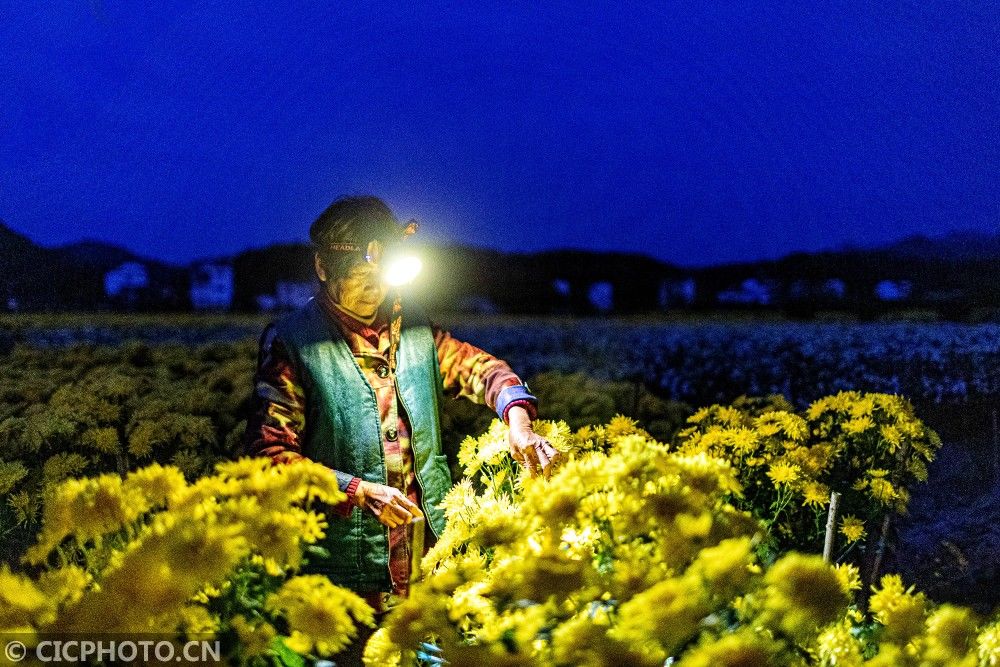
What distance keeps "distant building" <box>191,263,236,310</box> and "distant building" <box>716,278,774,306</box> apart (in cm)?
311

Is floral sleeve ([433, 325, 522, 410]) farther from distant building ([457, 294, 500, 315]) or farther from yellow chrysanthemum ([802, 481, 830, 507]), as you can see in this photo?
distant building ([457, 294, 500, 315])

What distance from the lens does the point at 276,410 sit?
1.89 m

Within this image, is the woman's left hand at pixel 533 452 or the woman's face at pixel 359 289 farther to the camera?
the woman's face at pixel 359 289

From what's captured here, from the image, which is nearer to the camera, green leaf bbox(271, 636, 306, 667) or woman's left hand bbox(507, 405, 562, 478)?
green leaf bbox(271, 636, 306, 667)

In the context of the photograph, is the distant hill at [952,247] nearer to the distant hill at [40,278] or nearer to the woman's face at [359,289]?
the woman's face at [359,289]

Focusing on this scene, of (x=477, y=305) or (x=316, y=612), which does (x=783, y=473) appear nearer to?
(x=316, y=612)

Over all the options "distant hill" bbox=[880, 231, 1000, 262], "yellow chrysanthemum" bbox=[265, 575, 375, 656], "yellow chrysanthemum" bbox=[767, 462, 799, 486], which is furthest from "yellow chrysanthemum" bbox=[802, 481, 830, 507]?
"distant hill" bbox=[880, 231, 1000, 262]

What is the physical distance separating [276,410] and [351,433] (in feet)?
0.69

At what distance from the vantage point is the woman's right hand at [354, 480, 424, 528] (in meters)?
1.76

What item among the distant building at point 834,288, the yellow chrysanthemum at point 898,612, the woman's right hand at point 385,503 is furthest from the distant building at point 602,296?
the yellow chrysanthemum at point 898,612

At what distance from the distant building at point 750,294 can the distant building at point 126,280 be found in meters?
3.55

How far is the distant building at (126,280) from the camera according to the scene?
12.8 ft

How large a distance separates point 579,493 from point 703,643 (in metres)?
0.28

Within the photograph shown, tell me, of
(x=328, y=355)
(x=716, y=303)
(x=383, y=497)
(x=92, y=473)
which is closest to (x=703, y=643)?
(x=383, y=497)
